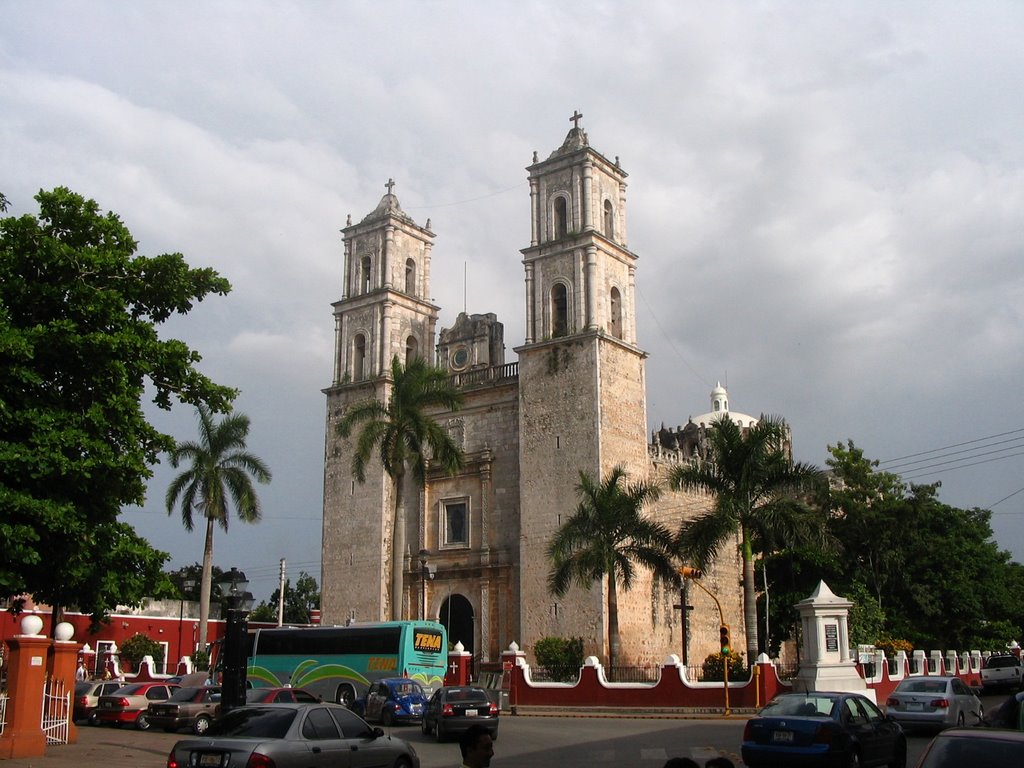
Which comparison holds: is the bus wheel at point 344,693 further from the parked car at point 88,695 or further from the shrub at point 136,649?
the shrub at point 136,649

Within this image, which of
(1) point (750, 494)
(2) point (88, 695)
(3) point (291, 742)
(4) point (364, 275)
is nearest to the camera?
(3) point (291, 742)

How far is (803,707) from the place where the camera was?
455 inches

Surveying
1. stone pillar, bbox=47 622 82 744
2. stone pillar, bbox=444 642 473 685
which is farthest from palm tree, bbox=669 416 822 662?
stone pillar, bbox=47 622 82 744

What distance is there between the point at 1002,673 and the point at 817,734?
949 inches

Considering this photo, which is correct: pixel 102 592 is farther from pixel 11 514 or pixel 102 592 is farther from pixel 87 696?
pixel 87 696

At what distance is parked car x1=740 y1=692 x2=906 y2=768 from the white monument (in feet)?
29.1

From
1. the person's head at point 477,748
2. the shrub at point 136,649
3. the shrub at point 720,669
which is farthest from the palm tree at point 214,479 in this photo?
the person's head at point 477,748

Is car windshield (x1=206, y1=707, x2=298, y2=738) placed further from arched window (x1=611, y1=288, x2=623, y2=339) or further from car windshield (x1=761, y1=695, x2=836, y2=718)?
arched window (x1=611, y1=288, x2=623, y2=339)

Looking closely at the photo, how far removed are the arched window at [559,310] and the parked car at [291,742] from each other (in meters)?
25.6

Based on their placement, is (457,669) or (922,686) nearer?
(922,686)

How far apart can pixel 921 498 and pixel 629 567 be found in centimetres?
1411

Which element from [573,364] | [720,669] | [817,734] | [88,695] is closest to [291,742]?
[817,734]

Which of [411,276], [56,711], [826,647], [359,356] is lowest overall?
[56,711]

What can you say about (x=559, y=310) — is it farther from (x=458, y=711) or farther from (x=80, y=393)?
(x=80, y=393)
